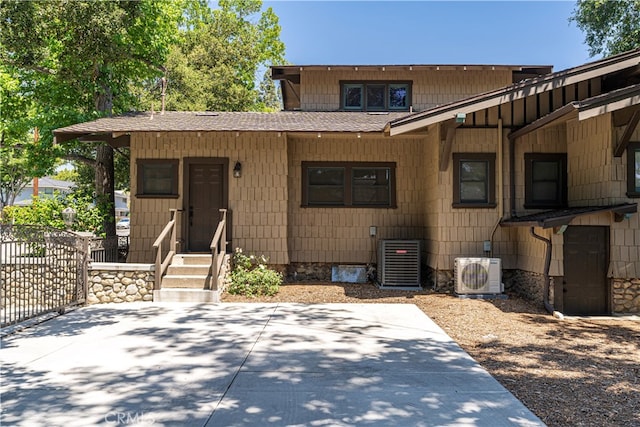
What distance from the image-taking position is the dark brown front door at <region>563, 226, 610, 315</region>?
7.50 meters

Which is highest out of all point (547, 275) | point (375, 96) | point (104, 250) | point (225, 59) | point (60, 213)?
point (225, 59)

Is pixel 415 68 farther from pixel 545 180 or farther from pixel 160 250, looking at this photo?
pixel 160 250

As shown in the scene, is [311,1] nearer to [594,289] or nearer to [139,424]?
[594,289]

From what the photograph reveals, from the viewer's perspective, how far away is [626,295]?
753 centimetres

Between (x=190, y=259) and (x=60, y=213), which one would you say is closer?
(x=190, y=259)

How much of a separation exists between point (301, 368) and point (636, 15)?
21.4m

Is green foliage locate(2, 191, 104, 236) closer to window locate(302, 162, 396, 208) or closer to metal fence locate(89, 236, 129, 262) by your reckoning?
metal fence locate(89, 236, 129, 262)

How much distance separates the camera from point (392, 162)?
10.4 metres

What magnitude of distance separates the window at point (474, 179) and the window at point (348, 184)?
1.80 metres

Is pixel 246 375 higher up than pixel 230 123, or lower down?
lower down

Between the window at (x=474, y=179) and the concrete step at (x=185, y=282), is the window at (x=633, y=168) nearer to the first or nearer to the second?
the window at (x=474, y=179)

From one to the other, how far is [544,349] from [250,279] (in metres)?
5.62
